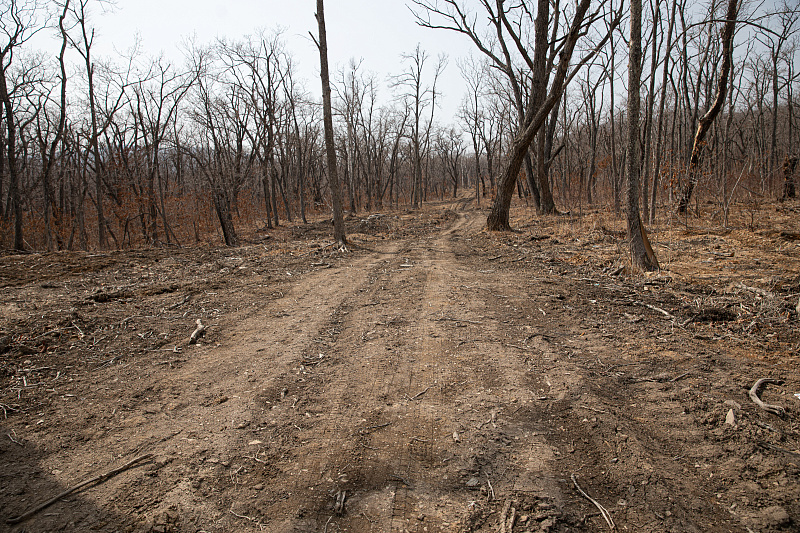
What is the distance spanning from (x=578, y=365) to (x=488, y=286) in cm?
280

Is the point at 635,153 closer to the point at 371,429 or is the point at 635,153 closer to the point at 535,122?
the point at 535,122

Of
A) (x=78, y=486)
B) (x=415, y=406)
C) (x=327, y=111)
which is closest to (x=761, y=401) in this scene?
(x=415, y=406)

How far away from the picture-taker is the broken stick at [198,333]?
4.57 m

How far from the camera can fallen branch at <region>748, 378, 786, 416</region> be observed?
263cm

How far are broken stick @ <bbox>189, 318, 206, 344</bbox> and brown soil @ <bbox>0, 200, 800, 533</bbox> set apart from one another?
0.08 metres

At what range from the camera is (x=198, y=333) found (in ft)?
15.5

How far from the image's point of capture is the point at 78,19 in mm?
15219

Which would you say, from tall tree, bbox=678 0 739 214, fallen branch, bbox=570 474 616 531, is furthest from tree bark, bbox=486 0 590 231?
fallen branch, bbox=570 474 616 531

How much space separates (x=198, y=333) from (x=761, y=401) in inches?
208

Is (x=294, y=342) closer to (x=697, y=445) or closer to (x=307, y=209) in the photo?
(x=697, y=445)

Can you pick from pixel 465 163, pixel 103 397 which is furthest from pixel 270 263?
pixel 465 163

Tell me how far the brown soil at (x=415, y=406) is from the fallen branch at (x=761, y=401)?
6 centimetres

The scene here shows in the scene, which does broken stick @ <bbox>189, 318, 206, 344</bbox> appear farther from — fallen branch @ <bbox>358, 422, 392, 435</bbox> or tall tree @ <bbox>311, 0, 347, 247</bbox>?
tall tree @ <bbox>311, 0, 347, 247</bbox>

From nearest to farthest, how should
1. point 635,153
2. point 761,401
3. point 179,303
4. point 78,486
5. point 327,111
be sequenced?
point 78,486 → point 761,401 → point 179,303 → point 635,153 → point 327,111
